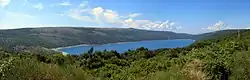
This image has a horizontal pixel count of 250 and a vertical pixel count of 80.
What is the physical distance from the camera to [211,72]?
44.7 feet

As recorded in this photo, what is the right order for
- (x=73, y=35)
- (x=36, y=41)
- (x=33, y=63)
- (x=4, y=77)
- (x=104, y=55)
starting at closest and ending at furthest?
(x=4, y=77) → (x=33, y=63) → (x=104, y=55) → (x=36, y=41) → (x=73, y=35)

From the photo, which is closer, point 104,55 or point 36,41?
point 104,55

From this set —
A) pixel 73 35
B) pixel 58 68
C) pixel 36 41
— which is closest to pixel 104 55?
pixel 58 68

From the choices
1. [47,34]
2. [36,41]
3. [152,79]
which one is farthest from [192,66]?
[47,34]

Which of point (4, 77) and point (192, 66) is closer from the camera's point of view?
point (4, 77)

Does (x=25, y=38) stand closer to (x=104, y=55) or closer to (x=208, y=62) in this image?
(x=104, y=55)

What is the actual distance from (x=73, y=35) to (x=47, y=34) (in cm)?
2163

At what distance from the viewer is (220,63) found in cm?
1450

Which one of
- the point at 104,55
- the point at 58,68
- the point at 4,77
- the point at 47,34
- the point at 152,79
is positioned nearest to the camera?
the point at 4,77

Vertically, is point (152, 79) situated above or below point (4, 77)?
below

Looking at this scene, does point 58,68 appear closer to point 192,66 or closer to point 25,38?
point 192,66

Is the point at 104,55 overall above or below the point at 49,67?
below

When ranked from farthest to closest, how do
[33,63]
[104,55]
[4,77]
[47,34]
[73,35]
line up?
[73,35] < [47,34] < [104,55] < [33,63] < [4,77]

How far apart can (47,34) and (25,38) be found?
21.5m
